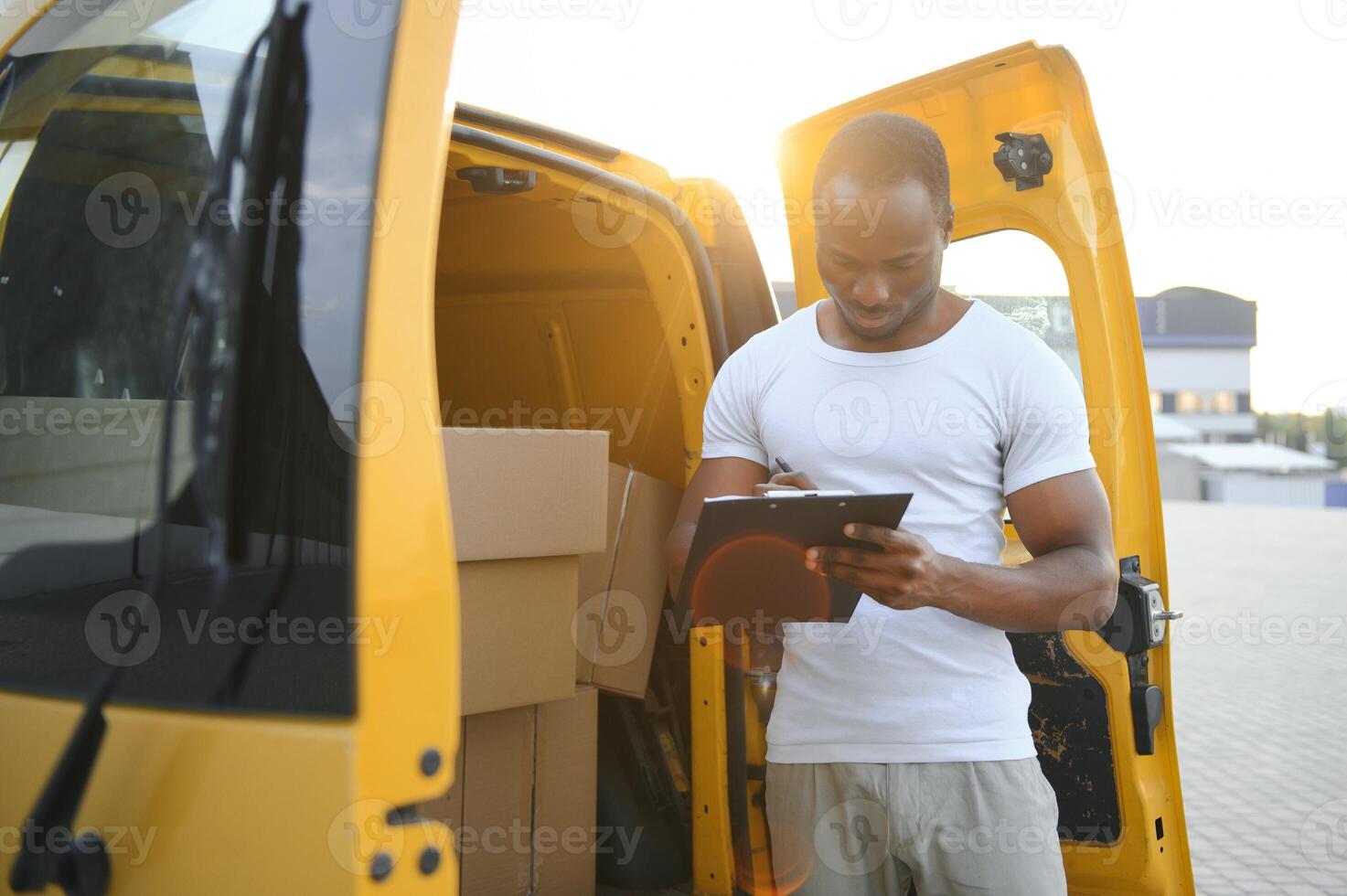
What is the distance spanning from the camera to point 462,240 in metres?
3.83

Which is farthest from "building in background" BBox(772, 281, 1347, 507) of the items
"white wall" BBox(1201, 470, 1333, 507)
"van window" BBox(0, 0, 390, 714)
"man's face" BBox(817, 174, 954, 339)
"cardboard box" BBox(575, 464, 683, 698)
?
"van window" BBox(0, 0, 390, 714)

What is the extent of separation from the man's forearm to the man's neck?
43 centimetres

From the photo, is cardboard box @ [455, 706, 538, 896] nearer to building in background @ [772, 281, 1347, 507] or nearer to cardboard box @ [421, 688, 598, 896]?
cardboard box @ [421, 688, 598, 896]

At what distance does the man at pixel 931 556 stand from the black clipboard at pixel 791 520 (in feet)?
0.16

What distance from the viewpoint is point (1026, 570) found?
1.82 meters

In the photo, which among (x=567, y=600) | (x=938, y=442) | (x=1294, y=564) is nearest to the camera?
(x=938, y=442)

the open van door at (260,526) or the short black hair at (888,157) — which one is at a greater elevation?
the short black hair at (888,157)

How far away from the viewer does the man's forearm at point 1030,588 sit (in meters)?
1.78

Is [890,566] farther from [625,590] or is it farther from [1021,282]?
[625,590]

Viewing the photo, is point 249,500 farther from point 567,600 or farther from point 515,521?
point 567,600

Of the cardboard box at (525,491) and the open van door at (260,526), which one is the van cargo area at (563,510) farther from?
the open van door at (260,526)

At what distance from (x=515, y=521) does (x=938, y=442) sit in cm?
106

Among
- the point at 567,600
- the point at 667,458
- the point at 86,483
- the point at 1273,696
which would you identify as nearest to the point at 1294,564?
the point at 1273,696

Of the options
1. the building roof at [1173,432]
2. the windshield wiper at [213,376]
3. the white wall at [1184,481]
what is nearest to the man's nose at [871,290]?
the windshield wiper at [213,376]
